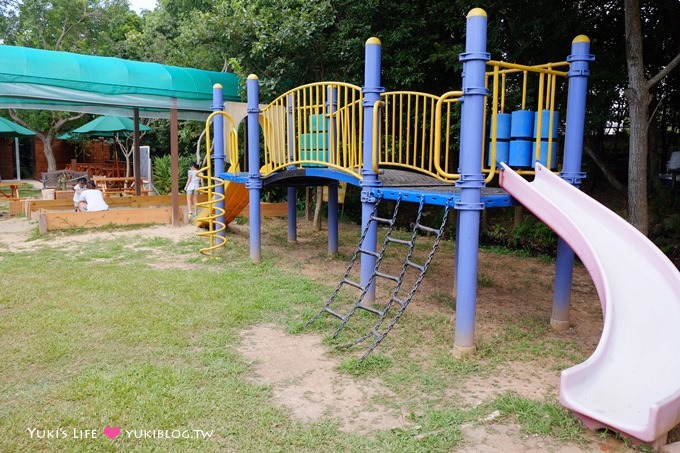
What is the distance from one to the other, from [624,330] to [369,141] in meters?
2.98

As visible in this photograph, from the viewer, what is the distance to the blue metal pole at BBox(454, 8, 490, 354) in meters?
4.22

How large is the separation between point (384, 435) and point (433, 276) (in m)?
4.52

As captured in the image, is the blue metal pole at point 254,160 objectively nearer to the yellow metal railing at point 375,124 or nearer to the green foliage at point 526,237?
the yellow metal railing at point 375,124

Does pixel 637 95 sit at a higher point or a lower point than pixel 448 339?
higher

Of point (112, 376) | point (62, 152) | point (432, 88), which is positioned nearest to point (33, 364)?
point (112, 376)

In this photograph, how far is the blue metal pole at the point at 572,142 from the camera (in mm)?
4910

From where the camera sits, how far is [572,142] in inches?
199

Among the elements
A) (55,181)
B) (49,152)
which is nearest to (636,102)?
(55,181)

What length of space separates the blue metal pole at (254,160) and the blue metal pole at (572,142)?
14.2ft

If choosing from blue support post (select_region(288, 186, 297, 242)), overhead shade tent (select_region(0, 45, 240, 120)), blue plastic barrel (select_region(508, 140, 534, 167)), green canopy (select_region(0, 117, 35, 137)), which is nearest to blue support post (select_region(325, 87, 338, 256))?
blue support post (select_region(288, 186, 297, 242))

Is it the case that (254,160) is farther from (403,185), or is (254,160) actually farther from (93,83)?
(93,83)

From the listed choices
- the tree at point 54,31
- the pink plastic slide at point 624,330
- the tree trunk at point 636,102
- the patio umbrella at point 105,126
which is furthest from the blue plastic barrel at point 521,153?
the tree at point 54,31

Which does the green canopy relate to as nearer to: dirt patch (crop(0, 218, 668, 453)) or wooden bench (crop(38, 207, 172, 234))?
wooden bench (crop(38, 207, 172, 234))

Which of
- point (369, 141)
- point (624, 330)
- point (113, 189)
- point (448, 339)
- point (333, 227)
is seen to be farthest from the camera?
point (113, 189)
